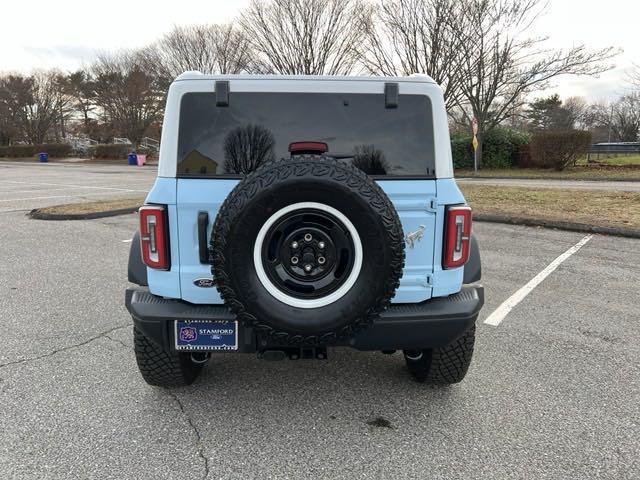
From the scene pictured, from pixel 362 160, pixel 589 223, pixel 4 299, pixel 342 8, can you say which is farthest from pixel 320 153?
pixel 342 8

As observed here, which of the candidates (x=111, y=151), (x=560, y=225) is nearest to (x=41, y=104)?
(x=111, y=151)

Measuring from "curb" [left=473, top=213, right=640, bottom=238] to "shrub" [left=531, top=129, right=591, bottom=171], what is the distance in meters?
16.4

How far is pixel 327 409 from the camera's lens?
102 inches

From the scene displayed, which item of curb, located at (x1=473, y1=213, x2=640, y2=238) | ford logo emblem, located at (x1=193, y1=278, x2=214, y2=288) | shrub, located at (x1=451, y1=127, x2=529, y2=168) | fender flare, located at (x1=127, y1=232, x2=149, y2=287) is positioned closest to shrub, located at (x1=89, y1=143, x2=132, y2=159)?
shrub, located at (x1=451, y1=127, x2=529, y2=168)

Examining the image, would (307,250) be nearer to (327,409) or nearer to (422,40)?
(327,409)

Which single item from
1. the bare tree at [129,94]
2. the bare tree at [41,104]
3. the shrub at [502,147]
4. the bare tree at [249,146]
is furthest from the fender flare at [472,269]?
the bare tree at [41,104]

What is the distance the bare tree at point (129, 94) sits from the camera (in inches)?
1405

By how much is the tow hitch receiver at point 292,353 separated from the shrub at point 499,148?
24.4 meters

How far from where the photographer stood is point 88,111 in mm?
49469

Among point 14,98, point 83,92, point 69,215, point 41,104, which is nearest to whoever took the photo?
point 69,215

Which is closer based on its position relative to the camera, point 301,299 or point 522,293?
point 301,299

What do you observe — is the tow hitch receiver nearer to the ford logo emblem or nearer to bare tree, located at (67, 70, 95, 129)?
the ford logo emblem

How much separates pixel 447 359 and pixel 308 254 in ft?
4.02

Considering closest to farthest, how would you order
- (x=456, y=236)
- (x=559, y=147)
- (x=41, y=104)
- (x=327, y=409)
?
(x=456, y=236) < (x=327, y=409) < (x=559, y=147) < (x=41, y=104)
